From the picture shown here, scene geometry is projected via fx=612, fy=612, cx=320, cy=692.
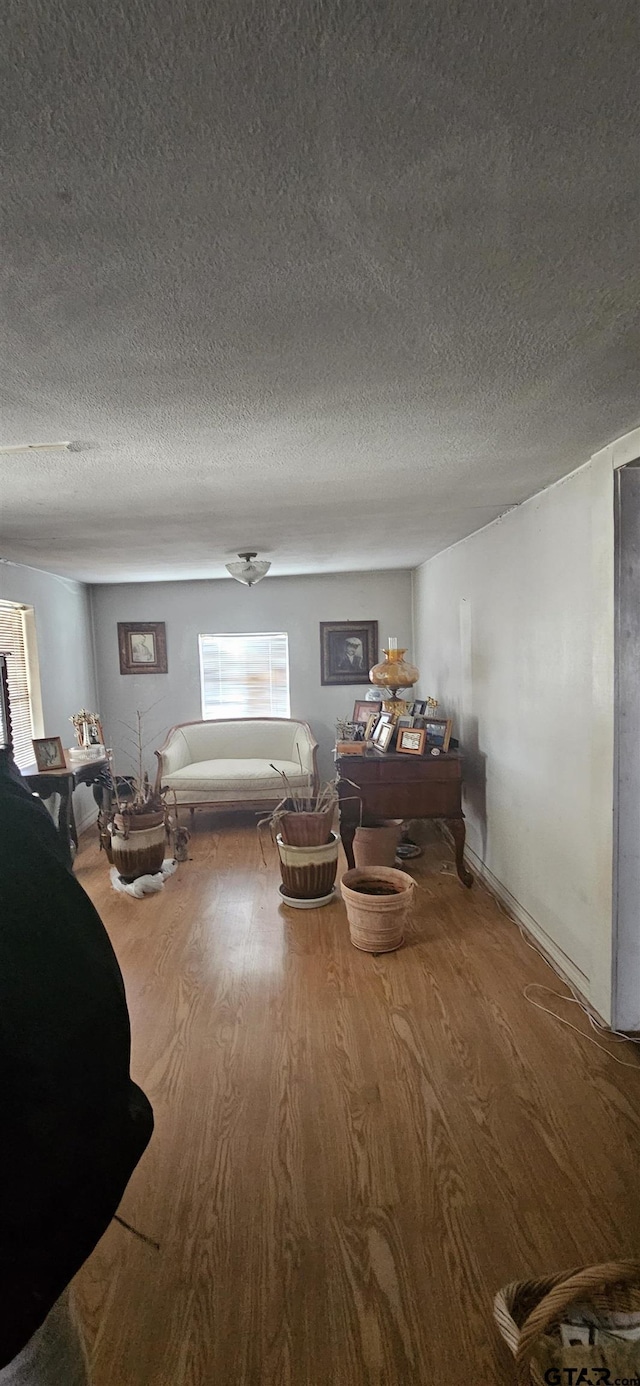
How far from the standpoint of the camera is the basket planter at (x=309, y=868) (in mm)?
3344

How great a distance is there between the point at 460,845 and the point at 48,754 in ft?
8.84

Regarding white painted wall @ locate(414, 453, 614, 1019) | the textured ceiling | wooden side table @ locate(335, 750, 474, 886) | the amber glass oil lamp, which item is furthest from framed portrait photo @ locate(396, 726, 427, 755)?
the textured ceiling

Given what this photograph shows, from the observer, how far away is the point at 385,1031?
2281 mm

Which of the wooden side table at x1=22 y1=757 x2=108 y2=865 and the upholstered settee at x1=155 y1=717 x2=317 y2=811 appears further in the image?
the upholstered settee at x1=155 y1=717 x2=317 y2=811

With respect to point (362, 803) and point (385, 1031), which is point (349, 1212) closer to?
point (385, 1031)

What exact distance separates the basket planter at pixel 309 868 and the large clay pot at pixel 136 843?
2.83 ft

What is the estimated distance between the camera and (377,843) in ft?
12.4

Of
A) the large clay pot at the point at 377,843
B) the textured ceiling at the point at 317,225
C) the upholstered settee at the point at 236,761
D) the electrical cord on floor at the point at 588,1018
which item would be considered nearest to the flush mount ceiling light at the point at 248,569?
the upholstered settee at the point at 236,761

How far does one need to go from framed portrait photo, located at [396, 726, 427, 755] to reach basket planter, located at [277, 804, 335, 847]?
554mm

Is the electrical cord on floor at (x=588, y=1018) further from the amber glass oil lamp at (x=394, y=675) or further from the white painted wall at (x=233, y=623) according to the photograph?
the white painted wall at (x=233, y=623)

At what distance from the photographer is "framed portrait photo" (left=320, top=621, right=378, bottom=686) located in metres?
5.80

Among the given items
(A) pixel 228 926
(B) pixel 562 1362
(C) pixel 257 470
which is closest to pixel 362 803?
(A) pixel 228 926

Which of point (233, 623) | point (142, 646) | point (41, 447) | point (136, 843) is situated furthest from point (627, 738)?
point (142, 646)

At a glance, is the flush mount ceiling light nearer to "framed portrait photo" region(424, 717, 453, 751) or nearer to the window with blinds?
"framed portrait photo" region(424, 717, 453, 751)
